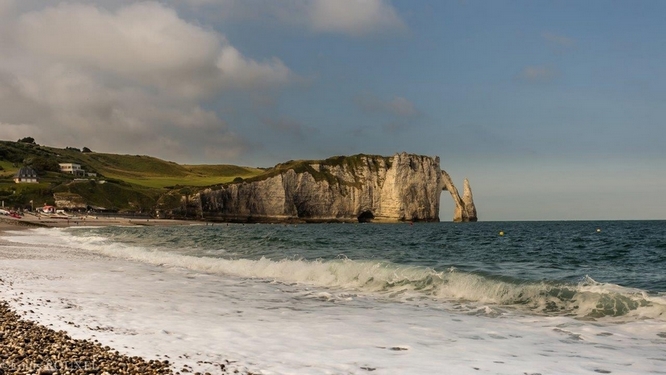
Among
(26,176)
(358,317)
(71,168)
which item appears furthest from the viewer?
(71,168)

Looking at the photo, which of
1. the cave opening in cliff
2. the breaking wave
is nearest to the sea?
the breaking wave

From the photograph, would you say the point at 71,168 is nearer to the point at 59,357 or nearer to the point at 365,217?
the point at 365,217

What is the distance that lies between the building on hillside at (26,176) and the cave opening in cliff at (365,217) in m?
90.9

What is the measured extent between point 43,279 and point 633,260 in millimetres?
26231

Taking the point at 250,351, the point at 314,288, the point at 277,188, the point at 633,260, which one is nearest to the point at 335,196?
the point at 277,188

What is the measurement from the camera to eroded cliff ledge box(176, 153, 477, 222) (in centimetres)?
13150

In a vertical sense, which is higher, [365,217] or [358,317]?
[365,217]

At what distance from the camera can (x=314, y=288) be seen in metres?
16.8

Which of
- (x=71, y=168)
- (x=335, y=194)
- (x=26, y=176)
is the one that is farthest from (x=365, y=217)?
(x=71, y=168)

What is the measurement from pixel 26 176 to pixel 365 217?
95.9m

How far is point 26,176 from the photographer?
480 ft

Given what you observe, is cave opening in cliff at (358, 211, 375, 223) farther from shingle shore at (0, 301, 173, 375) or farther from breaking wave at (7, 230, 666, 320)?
shingle shore at (0, 301, 173, 375)

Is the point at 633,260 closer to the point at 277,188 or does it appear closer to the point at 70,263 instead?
the point at 70,263

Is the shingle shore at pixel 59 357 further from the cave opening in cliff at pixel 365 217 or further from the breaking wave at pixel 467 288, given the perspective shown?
the cave opening in cliff at pixel 365 217
